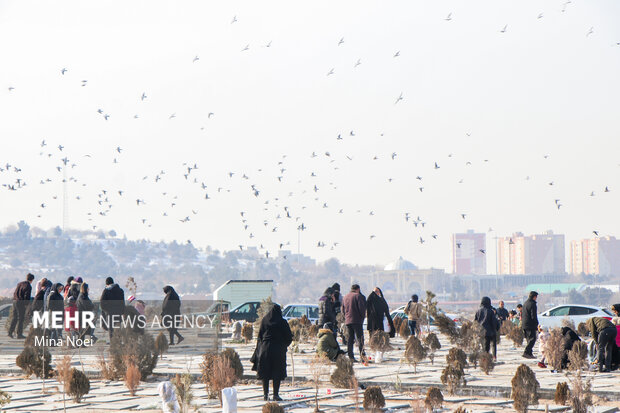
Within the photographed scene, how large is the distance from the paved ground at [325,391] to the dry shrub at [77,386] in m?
0.13

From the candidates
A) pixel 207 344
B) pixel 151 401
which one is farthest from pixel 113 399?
pixel 207 344

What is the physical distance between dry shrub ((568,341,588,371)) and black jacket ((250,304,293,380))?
3.70 metres

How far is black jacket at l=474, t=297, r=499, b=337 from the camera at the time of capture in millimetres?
17656

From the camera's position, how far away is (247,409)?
11.7 meters

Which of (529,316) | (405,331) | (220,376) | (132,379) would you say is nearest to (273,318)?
(220,376)

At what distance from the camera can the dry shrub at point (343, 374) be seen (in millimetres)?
12724

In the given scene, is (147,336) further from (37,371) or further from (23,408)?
(23,408)

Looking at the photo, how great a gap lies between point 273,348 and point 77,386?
8.50 ft

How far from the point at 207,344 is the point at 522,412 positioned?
13195 mm

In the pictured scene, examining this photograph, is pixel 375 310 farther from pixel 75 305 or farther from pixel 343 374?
pixel 75 305

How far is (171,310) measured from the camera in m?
21.0

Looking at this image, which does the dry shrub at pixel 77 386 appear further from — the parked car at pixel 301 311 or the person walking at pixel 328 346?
the parked car at pixel 301 311

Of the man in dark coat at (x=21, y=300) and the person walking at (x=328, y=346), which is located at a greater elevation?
the man in dark coat at (x=21, y=300)

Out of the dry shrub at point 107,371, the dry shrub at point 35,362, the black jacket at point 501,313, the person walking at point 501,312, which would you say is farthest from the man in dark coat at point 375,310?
the black jacket at point 501,313
